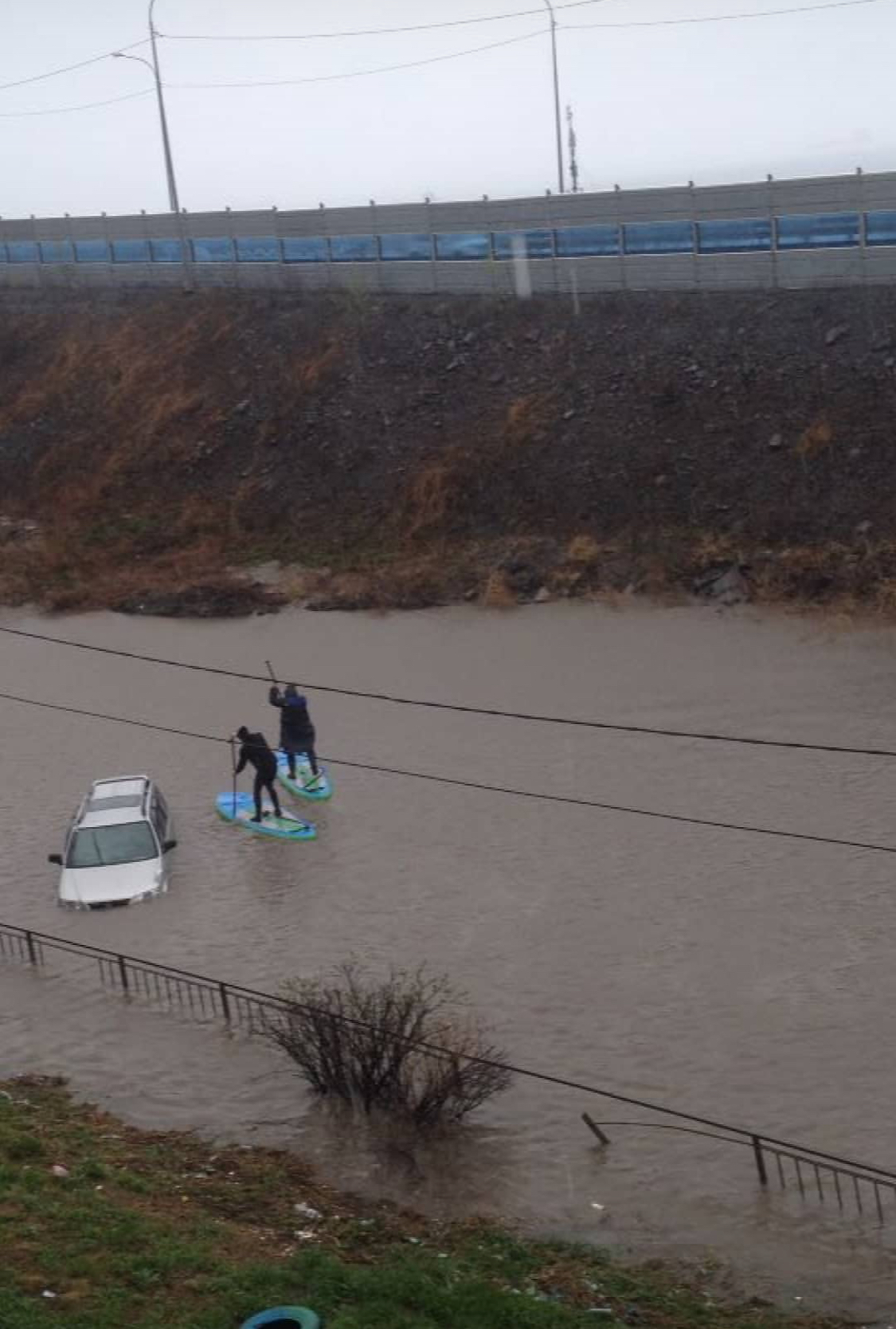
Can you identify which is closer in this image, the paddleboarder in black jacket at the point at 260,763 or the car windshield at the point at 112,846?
the car windshield at the point at 112,846

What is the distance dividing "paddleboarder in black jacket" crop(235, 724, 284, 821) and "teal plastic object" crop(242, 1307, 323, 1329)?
11.5 metres

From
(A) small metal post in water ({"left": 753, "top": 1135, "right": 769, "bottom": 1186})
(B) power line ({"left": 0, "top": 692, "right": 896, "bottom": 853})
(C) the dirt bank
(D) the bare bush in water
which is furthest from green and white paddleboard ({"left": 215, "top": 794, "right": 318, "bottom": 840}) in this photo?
(A) small metal post in water ({"left": 753, "top": 1135, "right": 769, "bottom": 1186})

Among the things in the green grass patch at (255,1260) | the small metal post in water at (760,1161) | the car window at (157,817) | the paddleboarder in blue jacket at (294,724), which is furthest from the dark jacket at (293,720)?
the small metal post in water at (760,1161)

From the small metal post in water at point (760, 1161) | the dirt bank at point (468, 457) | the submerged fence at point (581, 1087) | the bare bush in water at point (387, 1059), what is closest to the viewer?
the submerged fence at point (581, 1087)

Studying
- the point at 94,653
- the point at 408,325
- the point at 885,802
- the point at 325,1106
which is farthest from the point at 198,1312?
the point at 408,325

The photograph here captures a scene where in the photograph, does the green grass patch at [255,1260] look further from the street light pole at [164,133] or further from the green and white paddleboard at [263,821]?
the street light pole at [164,133]

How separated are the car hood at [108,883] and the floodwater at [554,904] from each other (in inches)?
8.9

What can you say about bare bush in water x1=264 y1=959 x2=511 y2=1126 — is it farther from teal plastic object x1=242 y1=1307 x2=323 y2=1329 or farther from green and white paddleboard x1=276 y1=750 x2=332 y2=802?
green and white paddleboard x1=276 y1=750 x2=332 y2=802

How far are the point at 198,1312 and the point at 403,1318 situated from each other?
1121mm

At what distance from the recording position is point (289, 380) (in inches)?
1487

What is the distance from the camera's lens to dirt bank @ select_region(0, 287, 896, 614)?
29109mm

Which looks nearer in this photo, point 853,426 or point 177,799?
point 177,799

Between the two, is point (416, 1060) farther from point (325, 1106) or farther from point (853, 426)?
point (853, 426)

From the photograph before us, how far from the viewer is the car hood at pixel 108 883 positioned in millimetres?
18172
